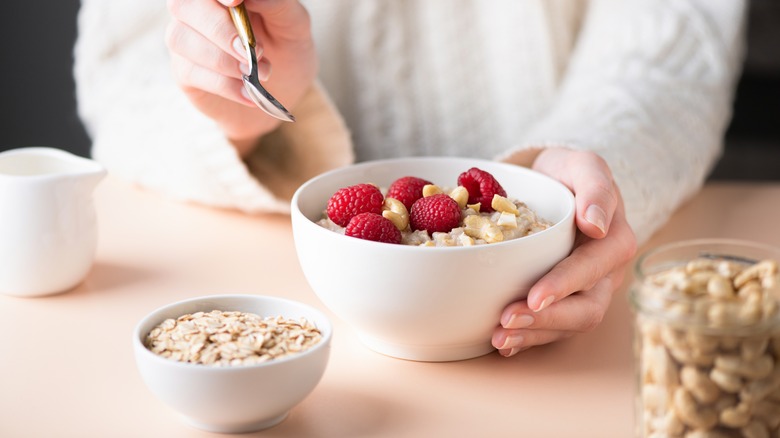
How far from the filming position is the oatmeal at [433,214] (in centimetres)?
74

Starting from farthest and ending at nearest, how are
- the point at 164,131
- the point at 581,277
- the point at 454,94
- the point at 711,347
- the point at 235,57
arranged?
1. the point at 454,94
2. the point at 164,131
3. the point at 235,57
4. the point at 581,277
5. the point at 711,347

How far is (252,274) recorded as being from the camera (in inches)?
38.8

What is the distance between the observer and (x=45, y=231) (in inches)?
35.4

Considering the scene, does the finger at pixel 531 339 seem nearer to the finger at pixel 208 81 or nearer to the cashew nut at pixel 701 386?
the cashew nut at pixel 701 386

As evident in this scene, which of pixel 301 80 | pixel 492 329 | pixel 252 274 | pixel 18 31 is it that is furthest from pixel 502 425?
pixel 18 31

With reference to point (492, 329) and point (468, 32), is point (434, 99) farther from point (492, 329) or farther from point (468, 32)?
point (492, 329)

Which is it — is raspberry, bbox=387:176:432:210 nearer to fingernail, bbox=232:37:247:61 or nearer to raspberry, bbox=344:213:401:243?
raspberry, bbox=344:213:401:243

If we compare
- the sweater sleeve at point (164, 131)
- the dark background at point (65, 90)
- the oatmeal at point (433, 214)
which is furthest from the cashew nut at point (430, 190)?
the dark background at point (65, 90)

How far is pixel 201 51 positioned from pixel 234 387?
415 mm

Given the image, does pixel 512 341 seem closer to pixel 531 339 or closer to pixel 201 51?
pixel 531 339

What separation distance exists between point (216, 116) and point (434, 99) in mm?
421

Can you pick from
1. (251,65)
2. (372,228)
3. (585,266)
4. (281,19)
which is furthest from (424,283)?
(281,19)

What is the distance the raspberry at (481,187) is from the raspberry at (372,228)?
12cm

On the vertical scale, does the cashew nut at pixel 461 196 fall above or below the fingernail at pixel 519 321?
above
